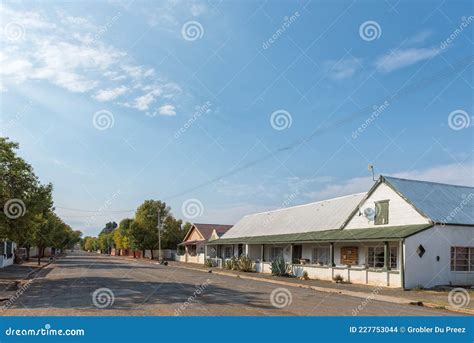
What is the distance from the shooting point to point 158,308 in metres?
14.7

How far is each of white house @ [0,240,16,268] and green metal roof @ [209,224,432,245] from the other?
21.1 meters

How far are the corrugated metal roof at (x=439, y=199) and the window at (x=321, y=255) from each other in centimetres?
802

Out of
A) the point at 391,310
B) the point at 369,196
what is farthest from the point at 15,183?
the point at 369,196

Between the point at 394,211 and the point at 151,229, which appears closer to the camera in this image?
the point at 394,211

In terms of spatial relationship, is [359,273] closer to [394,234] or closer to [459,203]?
[394,234]

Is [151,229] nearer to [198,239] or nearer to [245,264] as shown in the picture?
[198,239]

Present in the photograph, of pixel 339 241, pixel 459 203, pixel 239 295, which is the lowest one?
pixel 239 295

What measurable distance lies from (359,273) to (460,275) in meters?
5.35

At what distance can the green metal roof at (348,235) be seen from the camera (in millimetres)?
25734

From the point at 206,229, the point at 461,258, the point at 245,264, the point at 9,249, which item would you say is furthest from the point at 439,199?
the point at 206,229

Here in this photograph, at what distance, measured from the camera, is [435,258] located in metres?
25.7

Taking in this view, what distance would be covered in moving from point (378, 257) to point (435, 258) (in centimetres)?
382

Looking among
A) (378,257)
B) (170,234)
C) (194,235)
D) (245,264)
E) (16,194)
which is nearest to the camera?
(16,194)

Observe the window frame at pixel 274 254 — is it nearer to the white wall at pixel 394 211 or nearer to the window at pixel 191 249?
the white wall at pixel 394 211
